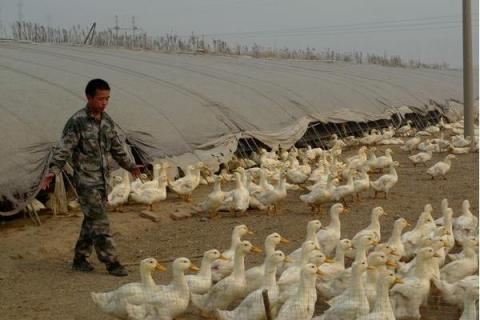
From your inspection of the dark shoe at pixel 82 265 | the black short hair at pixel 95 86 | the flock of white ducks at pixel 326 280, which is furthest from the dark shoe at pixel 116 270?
the black short hair at pixel 95 86

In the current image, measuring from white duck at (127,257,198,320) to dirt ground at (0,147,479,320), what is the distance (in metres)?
0.53

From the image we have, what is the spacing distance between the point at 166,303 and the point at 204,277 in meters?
0.67

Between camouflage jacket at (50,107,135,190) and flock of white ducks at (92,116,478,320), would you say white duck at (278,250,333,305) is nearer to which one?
flock of white ducks at (92,116,478,320)

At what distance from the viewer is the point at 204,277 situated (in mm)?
5840

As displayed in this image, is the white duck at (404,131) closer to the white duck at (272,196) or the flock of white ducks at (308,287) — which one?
the white duck at (272,196)

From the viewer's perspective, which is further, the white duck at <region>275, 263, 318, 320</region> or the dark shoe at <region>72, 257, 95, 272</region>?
the dark shoe at <region>72, 257, 95, 272</region>

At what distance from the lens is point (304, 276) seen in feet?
16.6

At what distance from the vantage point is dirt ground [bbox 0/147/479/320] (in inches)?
244

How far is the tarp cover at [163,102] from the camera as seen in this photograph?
9.57 m

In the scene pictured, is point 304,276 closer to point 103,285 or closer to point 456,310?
point 456,310

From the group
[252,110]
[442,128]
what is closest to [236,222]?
[252,110]

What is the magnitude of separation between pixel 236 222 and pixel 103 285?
3197mm

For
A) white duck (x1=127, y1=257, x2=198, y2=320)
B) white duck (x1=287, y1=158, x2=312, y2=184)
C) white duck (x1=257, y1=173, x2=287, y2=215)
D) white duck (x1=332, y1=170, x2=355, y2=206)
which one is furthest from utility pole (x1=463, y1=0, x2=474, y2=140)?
white duck (x1=127, y1=257, x2=198, y2=320)

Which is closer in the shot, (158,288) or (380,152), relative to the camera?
(158,288)
